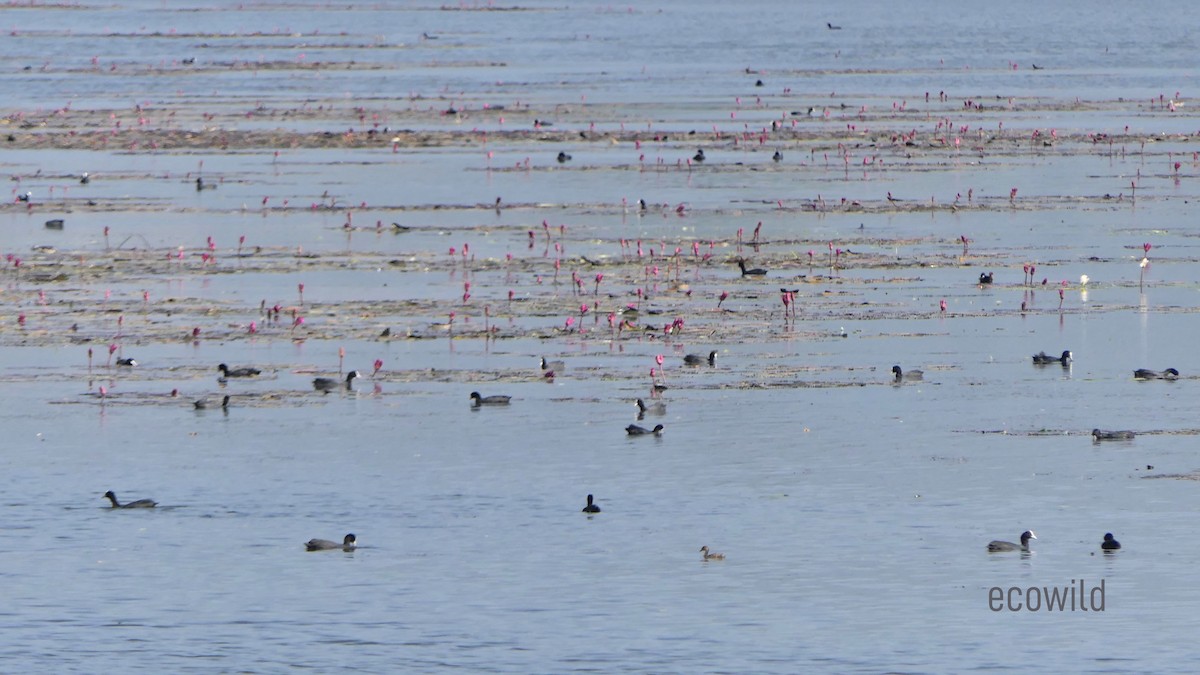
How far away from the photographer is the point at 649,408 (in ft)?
83.0

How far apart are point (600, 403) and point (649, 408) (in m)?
0.83

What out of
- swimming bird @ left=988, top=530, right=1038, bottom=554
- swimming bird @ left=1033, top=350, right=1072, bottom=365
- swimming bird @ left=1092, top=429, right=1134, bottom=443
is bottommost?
swimming bird @ left=988, top=530, right=1038, bottom=554

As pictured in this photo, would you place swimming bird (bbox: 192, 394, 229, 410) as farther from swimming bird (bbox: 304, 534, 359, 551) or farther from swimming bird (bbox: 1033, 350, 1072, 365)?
swimming bird (bbox: 1033, 350, 1072, 365)

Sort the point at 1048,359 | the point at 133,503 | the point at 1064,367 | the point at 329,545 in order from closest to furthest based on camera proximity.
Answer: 1. the point at 329,545
2. the point at 133,503
3. the point at 1064,367
4. the point at 1048,359

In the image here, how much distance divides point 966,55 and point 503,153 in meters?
48.0

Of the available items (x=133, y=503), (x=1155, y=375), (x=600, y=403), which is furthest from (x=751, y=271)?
(x=133, y=503)

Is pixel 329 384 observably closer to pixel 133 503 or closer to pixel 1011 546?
pixel 133 503

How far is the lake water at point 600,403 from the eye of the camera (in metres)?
18.0

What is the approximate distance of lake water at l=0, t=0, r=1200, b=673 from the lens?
18.0 m

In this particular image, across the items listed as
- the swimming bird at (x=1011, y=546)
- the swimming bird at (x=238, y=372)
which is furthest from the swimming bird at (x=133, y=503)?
the swimming bird at (x=1011, y=546)

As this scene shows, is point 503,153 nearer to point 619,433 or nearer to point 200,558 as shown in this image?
point 619,433

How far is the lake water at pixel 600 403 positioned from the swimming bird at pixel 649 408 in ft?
0.33

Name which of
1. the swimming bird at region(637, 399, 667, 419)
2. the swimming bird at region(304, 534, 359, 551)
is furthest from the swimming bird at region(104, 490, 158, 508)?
the swimming bird at region(637, 399, 667, 419)

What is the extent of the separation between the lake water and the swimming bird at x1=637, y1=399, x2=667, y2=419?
0.10 meters
